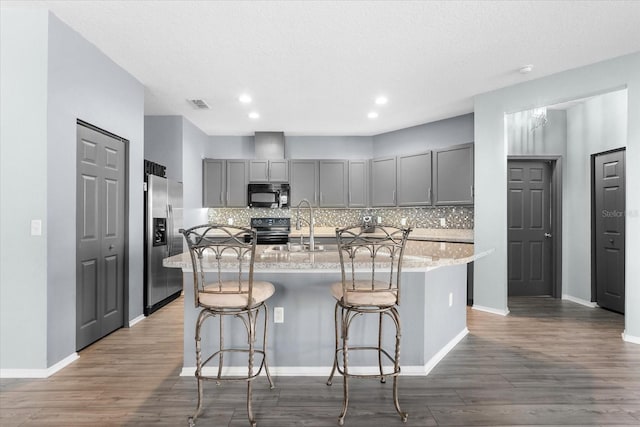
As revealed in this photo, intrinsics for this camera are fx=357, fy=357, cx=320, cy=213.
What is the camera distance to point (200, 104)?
4.67 m

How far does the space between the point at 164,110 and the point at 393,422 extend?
15.4 ft

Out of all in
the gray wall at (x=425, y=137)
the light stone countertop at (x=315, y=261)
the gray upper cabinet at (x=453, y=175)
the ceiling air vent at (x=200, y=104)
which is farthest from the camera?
the gray wall at (x=425, y=137)

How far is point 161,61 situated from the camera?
11.2 feet

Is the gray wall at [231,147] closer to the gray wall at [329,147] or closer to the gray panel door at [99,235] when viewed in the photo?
the gray wall at [329,147]

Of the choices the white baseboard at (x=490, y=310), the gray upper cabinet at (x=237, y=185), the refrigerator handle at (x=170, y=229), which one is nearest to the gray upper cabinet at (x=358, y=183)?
the gray upper cabinet at (x=237, y=185)

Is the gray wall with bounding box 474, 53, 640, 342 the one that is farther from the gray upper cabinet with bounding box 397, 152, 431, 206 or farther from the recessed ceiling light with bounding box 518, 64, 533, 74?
the gray upper cabinet with bounding box 397, 152, 431, 206

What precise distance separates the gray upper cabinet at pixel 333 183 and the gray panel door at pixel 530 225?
8.24ft

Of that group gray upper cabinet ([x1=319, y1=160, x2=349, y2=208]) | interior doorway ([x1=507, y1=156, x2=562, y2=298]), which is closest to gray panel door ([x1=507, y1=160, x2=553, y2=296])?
interior doorway ([x1=507, y1=156, x2=562, y2=298])

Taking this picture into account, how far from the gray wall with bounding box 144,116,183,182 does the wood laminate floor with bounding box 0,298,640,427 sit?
2727 mm

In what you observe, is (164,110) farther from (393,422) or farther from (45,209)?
(393,422)

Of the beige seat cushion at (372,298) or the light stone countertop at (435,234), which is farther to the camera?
the light stone countertop at (435,234)

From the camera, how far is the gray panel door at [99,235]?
9.86ft

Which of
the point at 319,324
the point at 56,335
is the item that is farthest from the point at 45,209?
the point at 319,324

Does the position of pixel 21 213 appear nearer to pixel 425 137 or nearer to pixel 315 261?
pixel 315 261
